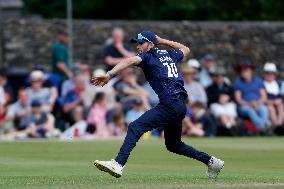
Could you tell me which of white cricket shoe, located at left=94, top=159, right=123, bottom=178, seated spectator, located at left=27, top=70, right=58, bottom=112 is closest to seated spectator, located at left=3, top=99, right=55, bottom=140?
seated spectator, located at left=27, top=70, right=58, bottom=112

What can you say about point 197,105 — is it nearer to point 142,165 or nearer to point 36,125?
point 36,125

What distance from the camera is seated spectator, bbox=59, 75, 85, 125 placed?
27.7 m

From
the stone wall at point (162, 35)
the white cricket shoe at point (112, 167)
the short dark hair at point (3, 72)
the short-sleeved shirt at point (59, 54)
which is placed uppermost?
the stone wall at point (162, 35)

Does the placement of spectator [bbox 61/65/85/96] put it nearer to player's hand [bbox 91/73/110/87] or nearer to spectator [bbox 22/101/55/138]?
spectator [bbox 22/101/55/138]

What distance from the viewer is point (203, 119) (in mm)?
27891

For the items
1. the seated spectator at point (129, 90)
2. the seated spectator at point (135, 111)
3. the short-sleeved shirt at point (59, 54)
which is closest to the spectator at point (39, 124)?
the seated spectator at point (135, 111)

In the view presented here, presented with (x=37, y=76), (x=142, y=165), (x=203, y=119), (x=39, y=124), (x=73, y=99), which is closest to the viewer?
(x=142, y=165)

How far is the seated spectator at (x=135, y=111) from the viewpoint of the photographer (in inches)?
1093

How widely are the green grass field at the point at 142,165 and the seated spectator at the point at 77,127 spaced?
165 centimetres

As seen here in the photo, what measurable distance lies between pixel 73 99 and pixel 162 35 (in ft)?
22.9

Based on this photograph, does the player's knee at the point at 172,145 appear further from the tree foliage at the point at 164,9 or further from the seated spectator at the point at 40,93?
the tree foliage at the point at 164,9

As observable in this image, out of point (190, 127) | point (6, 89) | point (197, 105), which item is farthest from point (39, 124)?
point (197, 105)

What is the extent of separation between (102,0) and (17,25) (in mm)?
13842

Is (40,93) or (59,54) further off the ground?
(59,54)
